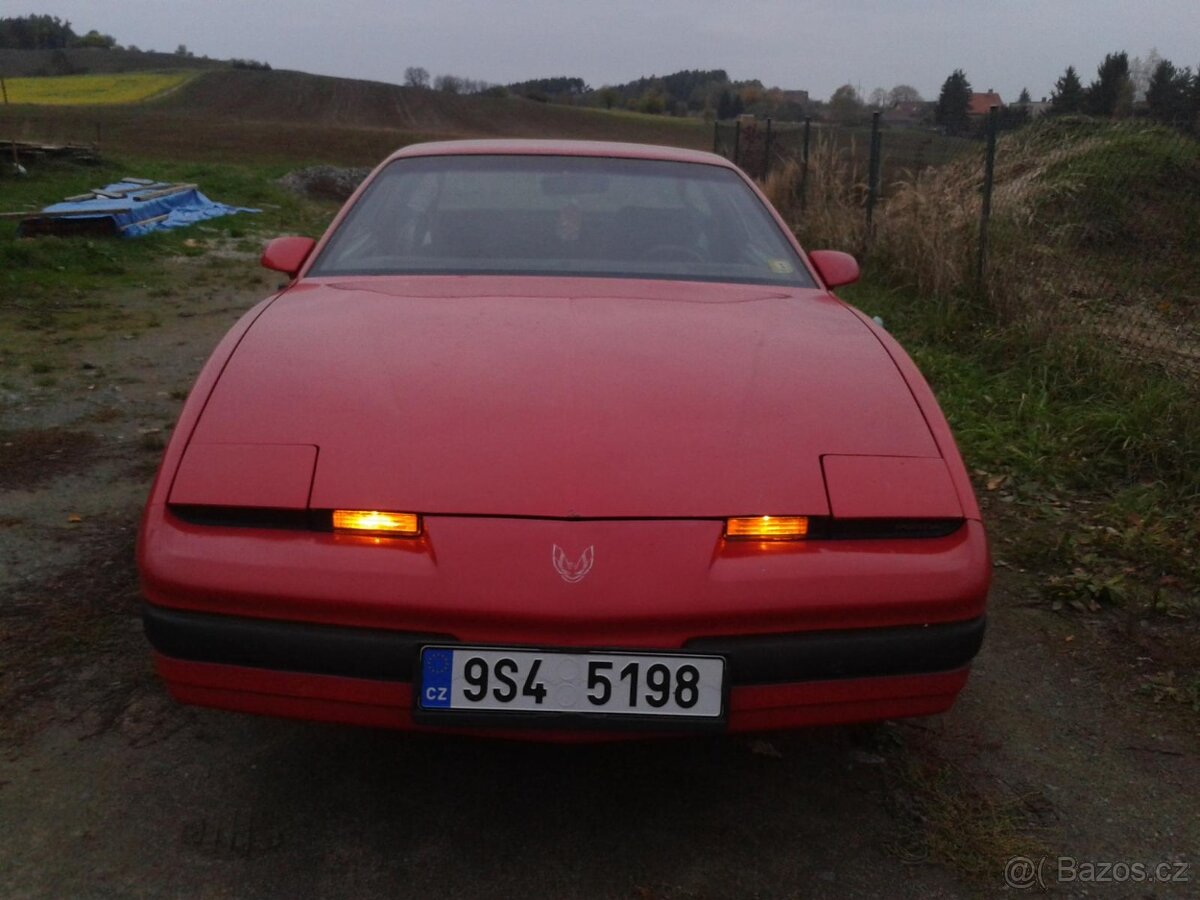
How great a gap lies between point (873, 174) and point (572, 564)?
7.68 metres

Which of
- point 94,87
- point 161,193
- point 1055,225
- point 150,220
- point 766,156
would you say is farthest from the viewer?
point 94,87

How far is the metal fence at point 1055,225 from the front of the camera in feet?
18.1

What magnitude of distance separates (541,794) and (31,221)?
9535 millimetres

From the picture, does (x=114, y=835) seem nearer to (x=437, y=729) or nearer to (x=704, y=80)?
(x=437, y=729)

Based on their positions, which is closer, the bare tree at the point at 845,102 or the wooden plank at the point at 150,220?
the wooden plank at the point at 150,220

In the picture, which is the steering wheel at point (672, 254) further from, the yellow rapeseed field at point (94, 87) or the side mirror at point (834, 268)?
the yellow rapeseed field at point (94, 87)

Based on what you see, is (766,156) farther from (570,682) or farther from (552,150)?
(570,682)

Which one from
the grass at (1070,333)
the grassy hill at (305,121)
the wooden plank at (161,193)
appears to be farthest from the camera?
the grassy hill at (305,121)

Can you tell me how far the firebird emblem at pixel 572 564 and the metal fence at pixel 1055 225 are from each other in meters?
3.93

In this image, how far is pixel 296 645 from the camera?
Result: 177cm

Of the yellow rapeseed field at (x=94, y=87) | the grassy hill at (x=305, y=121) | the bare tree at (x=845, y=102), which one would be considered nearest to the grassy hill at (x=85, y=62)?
the yellow rapeseed field at (x=94, y=87)

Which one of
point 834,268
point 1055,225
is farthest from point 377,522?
point 1055,225

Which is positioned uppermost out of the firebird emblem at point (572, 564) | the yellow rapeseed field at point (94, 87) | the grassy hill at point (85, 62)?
the grassy hill at point (85, 62)

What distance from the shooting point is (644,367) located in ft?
7.16
